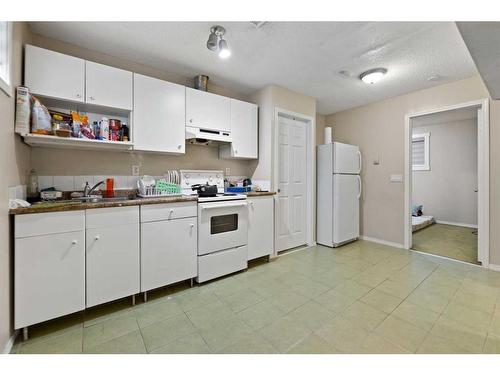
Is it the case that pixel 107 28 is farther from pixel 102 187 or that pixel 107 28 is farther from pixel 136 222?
pixel 136 222

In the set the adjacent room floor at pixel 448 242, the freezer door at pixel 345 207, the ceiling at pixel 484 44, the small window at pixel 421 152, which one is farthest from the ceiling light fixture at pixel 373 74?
the small window at pixel 421 152

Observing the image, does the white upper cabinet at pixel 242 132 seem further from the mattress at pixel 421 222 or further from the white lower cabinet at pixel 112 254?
the mattress at pixel 421 222

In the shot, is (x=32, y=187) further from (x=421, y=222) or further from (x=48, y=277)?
(x=421, y=222)

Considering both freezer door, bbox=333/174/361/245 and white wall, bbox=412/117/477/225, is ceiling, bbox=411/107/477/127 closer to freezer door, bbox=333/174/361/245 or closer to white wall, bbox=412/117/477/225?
white wall, bbox=412/117/477/225

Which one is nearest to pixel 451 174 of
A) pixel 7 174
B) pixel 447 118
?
pixel 447 118

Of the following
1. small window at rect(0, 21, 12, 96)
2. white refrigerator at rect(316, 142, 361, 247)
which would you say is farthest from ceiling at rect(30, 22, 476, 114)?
white refrigerator at rect(316, 142, 361, 247)

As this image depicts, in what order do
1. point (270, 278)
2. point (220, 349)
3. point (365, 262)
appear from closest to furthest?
point (220, 349) → point (270, 278) → point (365, 262)

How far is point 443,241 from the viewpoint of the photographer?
3742 mm

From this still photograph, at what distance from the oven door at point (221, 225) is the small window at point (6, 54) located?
5.23ft

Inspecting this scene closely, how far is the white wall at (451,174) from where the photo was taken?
15.4 feet

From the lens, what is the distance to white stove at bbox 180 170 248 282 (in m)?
2.27

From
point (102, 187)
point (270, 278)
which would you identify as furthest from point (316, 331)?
point (102, 187)

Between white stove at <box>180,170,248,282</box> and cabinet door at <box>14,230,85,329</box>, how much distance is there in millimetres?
997
